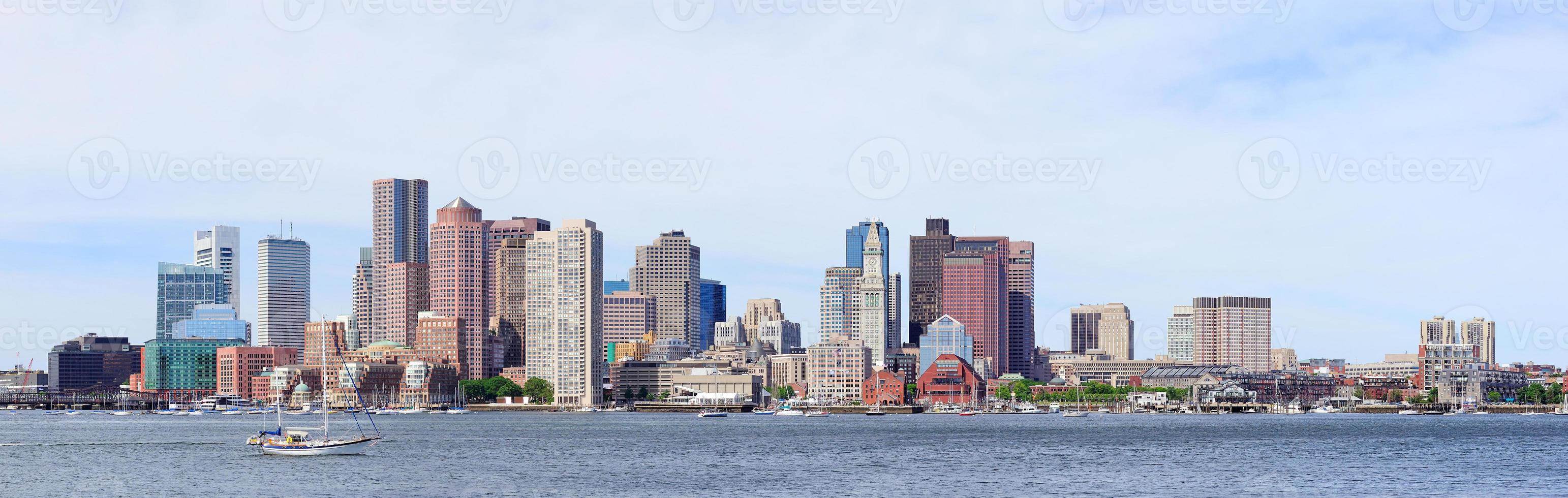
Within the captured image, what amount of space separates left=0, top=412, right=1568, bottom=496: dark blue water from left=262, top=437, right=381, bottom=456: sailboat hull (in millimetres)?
699

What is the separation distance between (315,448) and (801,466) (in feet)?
103

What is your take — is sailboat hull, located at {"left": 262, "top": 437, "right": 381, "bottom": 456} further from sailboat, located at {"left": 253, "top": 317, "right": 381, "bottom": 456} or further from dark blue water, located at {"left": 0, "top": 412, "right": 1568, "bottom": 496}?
dark blue water, located at {"left": 0, "top": 412, "right": 1568, "bottom": 496}

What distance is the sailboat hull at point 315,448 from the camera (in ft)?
361

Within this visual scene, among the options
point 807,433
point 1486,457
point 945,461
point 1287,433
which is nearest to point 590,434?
point 807,433

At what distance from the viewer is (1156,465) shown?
113125 mm

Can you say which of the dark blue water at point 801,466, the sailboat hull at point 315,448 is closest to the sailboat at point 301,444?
the sailboat hull at point 315,448

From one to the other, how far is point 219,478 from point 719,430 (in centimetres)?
9310

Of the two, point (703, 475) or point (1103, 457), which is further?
point (1103, 457)

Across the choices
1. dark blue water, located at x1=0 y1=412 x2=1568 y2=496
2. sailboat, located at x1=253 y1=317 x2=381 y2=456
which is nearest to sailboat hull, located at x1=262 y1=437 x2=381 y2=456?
sailboat, located at x1=253 y1=317 x2=381 y2=456

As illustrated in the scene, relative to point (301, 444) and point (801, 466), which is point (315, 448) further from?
point (801, 466)

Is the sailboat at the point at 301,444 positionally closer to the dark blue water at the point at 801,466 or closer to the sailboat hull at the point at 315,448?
the sailboat hull at the point at 315,448

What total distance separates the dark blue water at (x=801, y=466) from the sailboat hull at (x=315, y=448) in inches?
27.5

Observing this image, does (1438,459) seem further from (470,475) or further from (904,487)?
(470,475)

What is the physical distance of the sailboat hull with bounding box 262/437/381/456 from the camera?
110000 millimetres
